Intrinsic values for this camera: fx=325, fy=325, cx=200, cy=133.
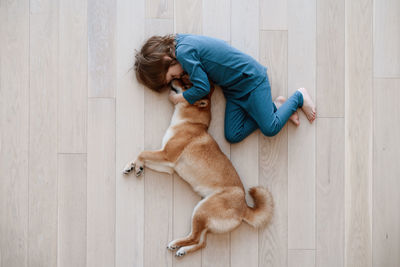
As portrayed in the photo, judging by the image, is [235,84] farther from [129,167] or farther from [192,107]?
[129,167]

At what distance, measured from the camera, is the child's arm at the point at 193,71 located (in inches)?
67.6

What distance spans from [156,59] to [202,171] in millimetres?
651

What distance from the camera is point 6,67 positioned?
6.24ft

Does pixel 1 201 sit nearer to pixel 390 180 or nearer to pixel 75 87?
pixel 75 87

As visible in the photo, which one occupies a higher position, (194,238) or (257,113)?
(257,113)

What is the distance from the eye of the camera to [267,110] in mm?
1799

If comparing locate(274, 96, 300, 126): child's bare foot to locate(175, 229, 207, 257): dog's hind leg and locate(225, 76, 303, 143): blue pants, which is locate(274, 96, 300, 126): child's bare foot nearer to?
locate(225, 76, 303, 143): blue pants

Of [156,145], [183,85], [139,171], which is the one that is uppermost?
[183,85]

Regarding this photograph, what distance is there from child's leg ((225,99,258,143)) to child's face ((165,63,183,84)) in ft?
1.09

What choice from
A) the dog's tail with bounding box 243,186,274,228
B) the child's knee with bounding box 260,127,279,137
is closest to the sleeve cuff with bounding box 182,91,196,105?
the child's knee with bounding box 260,127,279,137

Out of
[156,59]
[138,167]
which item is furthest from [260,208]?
[156,59]

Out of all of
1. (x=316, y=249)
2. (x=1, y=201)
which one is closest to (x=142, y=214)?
(x=1, y=201)

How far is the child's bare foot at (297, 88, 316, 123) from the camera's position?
1.89 meters

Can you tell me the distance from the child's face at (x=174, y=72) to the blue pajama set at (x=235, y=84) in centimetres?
5
